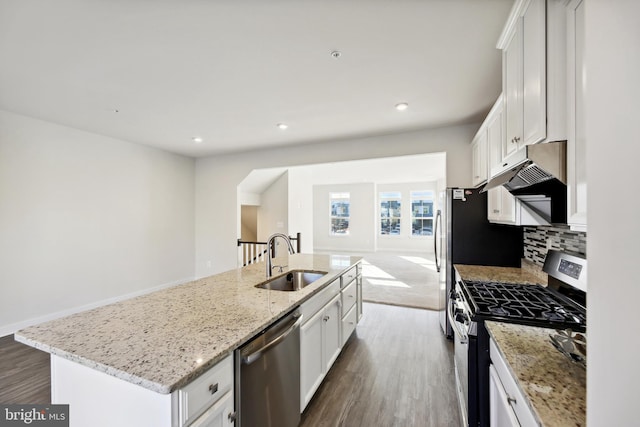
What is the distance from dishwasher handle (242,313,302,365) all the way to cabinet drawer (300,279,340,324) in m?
0.10

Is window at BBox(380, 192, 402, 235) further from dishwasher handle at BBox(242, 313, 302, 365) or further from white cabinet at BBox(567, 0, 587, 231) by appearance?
white cabinet at BBox(567, 0, 587, 231)

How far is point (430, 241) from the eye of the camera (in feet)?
28.8

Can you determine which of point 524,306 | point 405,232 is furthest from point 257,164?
point 405,232

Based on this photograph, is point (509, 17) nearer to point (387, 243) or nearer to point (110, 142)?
point (110, 142)

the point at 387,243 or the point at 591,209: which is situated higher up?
the point at 591,209

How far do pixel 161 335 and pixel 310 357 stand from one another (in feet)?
3.42

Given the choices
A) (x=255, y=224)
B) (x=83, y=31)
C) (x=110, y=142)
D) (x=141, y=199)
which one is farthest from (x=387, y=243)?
(x=83, y=31)

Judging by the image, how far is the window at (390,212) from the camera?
30.4ft

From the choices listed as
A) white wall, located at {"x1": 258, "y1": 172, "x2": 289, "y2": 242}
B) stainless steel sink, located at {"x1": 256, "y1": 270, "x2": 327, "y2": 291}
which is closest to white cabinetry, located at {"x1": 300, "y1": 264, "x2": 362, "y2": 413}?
stainless steel sink, located at {"x1": 256, "y1": 270, "x2": 327, "y2": 291}

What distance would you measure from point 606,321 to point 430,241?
889 cm

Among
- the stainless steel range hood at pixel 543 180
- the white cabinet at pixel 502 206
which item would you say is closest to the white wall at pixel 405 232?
the white cabinet at pixel 502 206

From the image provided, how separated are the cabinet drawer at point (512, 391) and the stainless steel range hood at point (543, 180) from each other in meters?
0.80

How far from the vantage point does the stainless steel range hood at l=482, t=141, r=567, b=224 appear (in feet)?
3.46

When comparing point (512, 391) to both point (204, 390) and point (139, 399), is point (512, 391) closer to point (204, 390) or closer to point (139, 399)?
point (204, 390)
